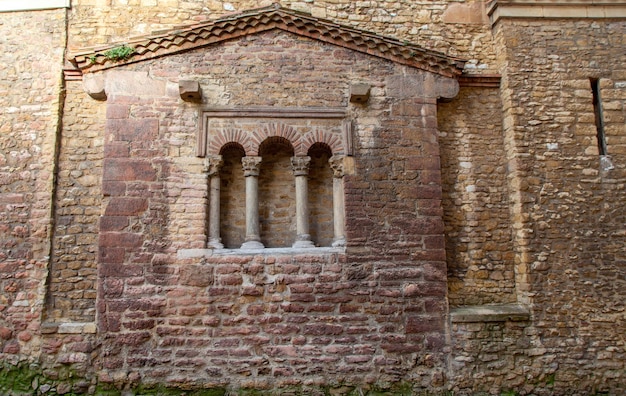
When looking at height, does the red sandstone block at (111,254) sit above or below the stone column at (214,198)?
below

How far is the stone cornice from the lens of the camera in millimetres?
6539

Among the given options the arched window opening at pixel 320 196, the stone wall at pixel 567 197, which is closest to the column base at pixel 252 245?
the arched window opening at pixel 320 196

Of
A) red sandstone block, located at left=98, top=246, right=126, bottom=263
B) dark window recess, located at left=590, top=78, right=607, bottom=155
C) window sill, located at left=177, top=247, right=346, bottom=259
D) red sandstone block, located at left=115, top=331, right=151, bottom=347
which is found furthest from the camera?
dark window recess, located at left=590, top=78, right=607, bottom=155

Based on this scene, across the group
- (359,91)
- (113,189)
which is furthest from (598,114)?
(113,189)

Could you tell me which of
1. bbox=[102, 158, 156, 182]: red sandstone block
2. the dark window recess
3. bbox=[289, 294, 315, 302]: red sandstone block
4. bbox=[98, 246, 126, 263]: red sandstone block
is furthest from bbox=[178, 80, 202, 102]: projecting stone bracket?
the dark window recess

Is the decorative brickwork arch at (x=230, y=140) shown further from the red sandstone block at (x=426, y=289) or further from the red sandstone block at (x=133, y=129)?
the red sandstone block at (x=426, y=289)

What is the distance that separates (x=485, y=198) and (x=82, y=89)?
20.3 ft

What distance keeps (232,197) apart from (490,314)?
3.93 meters

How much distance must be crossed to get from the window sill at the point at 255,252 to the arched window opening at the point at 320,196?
0.36 metres

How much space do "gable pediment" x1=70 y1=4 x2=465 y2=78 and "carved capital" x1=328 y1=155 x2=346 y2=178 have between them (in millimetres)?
1661

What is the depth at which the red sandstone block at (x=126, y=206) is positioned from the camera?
554cm

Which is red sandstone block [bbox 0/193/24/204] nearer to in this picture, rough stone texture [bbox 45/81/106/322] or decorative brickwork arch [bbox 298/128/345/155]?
rough stone texture [bbox 45/81/106/322]

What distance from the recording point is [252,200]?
5863mm

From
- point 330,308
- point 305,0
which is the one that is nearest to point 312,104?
point 305,0
